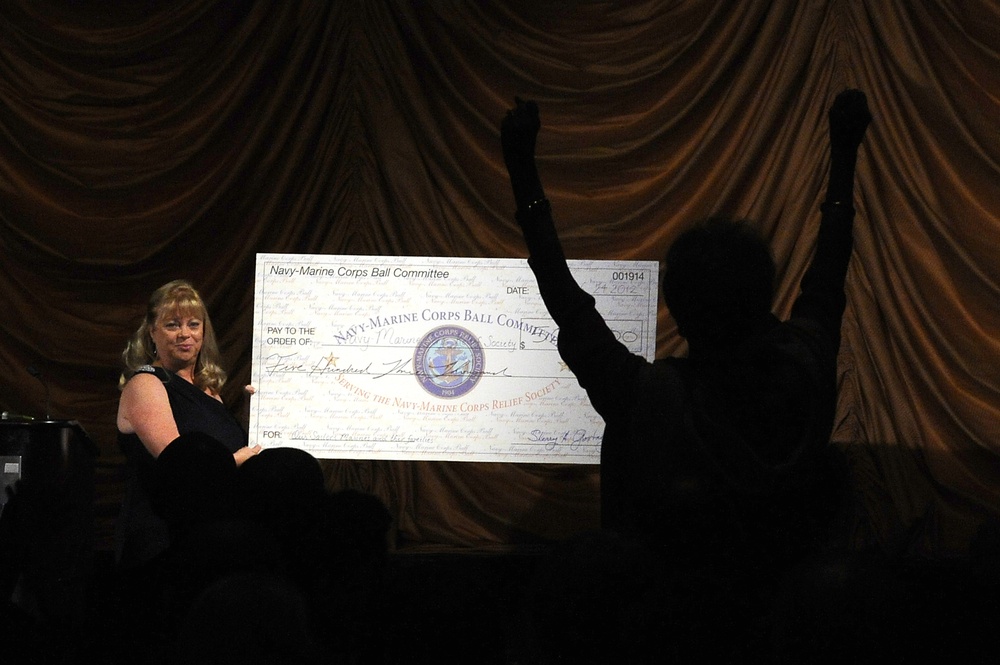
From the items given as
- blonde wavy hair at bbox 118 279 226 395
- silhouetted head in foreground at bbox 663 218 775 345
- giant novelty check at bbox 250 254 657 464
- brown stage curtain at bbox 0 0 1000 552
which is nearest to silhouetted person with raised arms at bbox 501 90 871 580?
silhouetted head in foreground at bbox 663 218 775 345

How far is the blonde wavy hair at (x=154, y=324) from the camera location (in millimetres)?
3018

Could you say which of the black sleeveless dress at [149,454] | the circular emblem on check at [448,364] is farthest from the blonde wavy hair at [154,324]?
the circular emblem on check at [448,364]

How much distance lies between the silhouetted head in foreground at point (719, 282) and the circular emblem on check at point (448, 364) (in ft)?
8.50

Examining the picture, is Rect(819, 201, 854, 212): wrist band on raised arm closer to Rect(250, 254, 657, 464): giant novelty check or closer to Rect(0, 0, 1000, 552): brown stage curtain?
Rect(250, 254, 657, 464): giant novelty check

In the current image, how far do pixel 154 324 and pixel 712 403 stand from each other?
2.23 m

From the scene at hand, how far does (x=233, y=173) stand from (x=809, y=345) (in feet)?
10.9

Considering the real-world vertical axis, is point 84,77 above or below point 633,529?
above

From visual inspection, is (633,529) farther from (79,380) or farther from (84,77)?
(84,77)

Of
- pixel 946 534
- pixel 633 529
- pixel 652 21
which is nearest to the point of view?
pixel 633 529

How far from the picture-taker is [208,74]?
4199 mm

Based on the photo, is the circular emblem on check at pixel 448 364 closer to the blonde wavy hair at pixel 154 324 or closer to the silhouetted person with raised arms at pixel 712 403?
the blonde wavy hair at pixel 154 324

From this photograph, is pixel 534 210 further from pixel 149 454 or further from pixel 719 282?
pixel 149 454

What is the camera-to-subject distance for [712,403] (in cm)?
121

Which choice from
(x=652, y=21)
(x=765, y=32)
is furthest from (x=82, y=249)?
(x=765, y=32)
